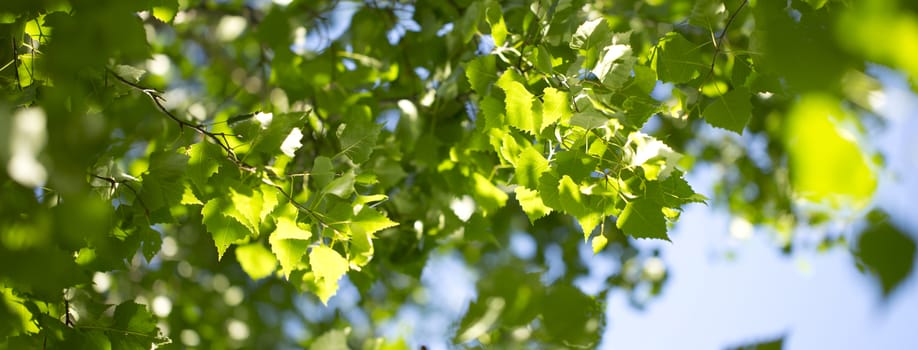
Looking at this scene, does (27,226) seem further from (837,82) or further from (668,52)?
(668,52)

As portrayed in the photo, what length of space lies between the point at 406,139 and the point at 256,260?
0.42m

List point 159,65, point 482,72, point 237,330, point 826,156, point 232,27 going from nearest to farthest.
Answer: point 826,156 → point 482,72 → point 232,27 → point 159,65 → point 237,330

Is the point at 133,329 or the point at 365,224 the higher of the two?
the point at 365,224

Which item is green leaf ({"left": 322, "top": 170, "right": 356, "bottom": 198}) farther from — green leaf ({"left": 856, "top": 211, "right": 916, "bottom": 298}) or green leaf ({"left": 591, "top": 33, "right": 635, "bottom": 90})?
green leaf ({"left": 856, "top": 211, "right": 916, "bottom": 298})

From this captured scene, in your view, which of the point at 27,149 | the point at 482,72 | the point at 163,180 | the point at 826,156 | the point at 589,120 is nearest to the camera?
the point at 826,156

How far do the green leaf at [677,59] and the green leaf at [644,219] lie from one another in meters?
0.22

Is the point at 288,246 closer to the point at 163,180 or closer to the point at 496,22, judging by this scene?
the point at 163,180

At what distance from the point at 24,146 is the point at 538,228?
213cm

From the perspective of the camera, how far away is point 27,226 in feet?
2.12

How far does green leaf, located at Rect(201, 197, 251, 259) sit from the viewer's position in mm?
1058

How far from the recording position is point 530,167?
1091mm

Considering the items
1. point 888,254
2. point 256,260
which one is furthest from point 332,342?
point 888,254

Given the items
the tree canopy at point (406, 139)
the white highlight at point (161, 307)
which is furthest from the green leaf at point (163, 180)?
the white highlight at point (161, 307)

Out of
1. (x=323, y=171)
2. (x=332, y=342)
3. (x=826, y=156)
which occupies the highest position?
(x=826, y=156)
